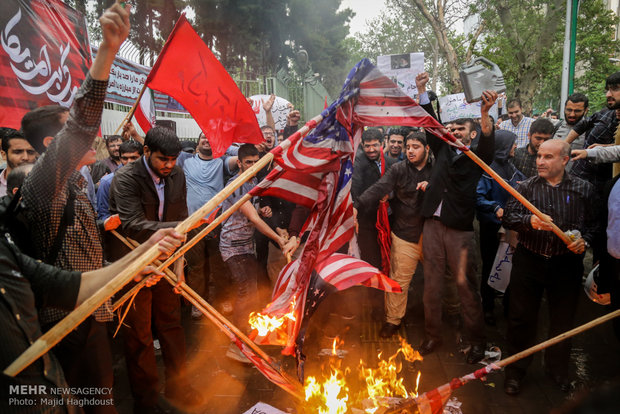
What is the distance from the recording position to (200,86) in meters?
3.70

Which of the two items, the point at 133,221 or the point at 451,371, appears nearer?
the point at 133,221

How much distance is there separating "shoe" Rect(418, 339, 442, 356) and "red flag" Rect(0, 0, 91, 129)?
5772mm

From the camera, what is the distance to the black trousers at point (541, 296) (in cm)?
361

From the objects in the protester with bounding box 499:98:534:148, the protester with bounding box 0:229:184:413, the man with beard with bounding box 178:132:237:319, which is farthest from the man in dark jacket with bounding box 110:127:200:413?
the protester with bounding box 499:98:534:148

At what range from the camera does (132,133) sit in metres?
4.46

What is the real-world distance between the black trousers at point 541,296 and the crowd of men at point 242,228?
1 centimetres

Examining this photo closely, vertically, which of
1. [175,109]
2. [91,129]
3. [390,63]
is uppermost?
[390,63]

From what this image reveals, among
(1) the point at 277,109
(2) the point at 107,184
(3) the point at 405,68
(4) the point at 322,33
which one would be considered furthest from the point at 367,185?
(4) the point at 322,33

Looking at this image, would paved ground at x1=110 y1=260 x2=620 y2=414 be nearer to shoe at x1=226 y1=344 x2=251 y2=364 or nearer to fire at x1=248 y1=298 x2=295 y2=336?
shoe at x1=226 y1=344 x2=251 y2=364

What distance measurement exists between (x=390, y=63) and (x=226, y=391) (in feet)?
28.1

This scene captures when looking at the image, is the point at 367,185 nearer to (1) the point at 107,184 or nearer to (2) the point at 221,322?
(2) the point at 221,322

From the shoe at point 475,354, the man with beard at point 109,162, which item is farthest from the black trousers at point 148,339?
the shoe at point 475,354

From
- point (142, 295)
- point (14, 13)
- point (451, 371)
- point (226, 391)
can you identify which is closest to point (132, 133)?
point (142, 295)

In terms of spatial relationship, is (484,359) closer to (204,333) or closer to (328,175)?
(328,175)
